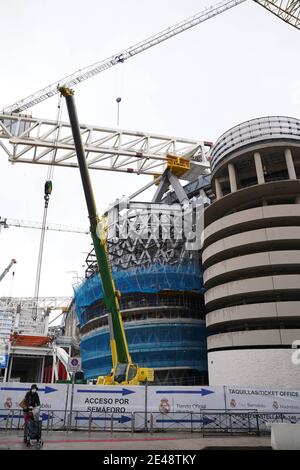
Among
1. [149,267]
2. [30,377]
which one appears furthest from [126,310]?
[30,377]

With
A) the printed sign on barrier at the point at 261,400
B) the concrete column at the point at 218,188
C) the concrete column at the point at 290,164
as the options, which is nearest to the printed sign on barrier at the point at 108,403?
the printed sign on barrier at the point at 261,400

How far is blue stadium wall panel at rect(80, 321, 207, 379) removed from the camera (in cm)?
4616

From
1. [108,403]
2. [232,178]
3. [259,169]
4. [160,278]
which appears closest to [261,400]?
[108,403]

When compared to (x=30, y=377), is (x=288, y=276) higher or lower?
higher

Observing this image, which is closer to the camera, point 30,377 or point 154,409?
point 154,409

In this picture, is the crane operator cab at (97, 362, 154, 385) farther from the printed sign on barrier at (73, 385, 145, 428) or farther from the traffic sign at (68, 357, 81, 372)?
the traffic sign at (68, 357, 81, 372)

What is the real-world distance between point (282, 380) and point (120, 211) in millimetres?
38662

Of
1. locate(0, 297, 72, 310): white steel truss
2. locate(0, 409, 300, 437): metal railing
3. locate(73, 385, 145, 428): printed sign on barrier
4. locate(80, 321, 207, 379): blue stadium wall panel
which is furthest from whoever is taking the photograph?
locate(0, 297, 72, 310): white steel truss

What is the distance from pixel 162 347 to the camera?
46.4 metres

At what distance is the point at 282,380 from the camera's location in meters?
34.0

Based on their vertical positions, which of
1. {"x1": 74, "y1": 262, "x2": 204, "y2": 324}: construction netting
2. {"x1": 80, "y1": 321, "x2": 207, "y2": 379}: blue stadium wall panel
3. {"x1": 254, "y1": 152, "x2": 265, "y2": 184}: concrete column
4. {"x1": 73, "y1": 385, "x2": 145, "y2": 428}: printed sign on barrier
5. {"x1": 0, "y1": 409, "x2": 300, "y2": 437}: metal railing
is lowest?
{"x1": 0, "y1": 409, "x2": 300, "y2": 437}: metal railing

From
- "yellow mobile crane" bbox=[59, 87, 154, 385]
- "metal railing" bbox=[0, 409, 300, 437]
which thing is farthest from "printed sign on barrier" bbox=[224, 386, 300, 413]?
"yellow mobile crane" bbox=[59, 87, 154, 385]

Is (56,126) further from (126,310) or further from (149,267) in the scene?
(126,310)

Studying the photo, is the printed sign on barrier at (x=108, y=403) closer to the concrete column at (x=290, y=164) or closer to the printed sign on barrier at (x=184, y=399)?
the printed sign on barrier at (x=184, y=399)
